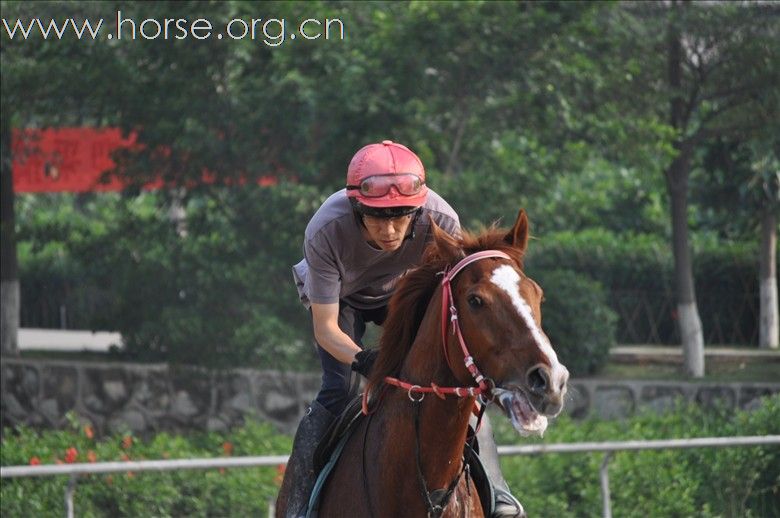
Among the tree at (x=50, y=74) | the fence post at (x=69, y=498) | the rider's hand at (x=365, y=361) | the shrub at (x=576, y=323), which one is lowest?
the shrub at (x=576, y=323)

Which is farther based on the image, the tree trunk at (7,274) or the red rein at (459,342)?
the tree trunk at (7,274)

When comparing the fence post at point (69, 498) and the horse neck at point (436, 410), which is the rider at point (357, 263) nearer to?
the horse neck at point (436, 410)

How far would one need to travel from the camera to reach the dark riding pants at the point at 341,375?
5941 mm

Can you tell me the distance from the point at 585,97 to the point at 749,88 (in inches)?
80.6

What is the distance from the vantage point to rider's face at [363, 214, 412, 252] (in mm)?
5445

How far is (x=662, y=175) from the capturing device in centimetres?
1875

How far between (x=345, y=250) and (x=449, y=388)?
0.86m

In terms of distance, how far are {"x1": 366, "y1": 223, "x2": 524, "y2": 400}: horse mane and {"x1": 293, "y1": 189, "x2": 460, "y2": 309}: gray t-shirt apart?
0.28 m

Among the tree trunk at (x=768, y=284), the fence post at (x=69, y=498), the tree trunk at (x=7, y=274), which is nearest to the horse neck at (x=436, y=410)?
the fence post at (x=69, y=498)

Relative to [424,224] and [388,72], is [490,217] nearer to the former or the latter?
[388,72]

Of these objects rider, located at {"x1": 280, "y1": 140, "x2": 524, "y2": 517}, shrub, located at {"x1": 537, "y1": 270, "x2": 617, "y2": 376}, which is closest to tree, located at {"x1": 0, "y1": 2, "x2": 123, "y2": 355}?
shrub, located at {"x1": 537, "y1": 270, "x2": 617, "y2": 376}

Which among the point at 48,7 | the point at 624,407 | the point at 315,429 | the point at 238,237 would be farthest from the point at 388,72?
the point at 315,429

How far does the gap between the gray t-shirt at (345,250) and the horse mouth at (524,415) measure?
1.04 m

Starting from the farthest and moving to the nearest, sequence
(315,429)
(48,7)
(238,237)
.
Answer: (238,237) → (48,7) → (315,429)
